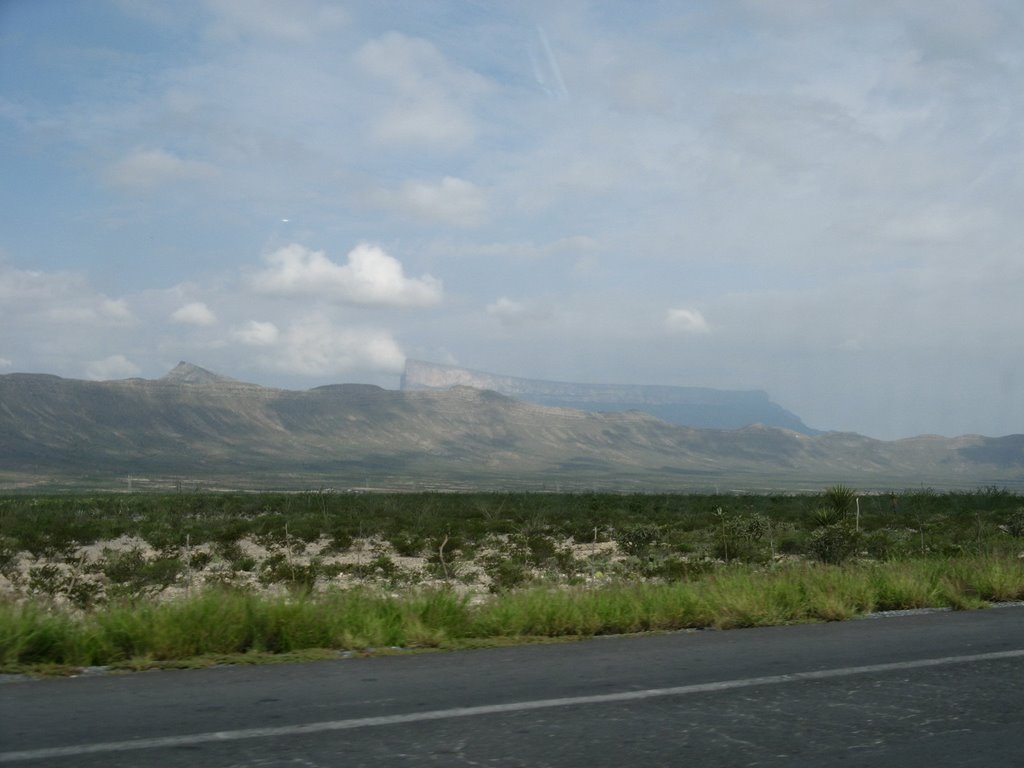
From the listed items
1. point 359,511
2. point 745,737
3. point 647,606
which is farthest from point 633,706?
point 359,511

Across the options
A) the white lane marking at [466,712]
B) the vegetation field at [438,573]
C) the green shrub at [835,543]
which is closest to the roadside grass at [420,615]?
the vegetation field at [438,573]

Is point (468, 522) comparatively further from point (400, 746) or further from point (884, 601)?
point (400, 746)

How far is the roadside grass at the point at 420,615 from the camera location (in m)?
7.36

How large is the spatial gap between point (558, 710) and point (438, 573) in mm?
16456

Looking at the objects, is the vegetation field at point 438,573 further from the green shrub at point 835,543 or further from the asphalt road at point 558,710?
the asphalt road at point 558,710

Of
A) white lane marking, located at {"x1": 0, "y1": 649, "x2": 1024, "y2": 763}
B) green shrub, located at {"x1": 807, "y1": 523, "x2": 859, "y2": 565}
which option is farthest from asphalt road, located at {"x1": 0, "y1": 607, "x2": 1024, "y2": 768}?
green shrub, located at {"x1": 807, "y1": 523, "x2": 859, "y2": 565}

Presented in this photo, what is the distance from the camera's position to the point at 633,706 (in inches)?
231

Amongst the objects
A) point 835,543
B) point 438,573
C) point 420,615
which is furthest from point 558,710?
point 438,573

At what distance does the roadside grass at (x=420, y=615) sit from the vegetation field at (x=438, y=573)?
2cm

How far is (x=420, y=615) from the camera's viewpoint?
8.74m

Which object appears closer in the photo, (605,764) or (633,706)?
(605,764)

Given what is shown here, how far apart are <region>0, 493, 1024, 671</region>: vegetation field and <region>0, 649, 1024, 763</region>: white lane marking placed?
7.15ft

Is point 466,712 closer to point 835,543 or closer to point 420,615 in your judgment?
point 420,615

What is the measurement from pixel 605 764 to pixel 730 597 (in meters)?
5.12
